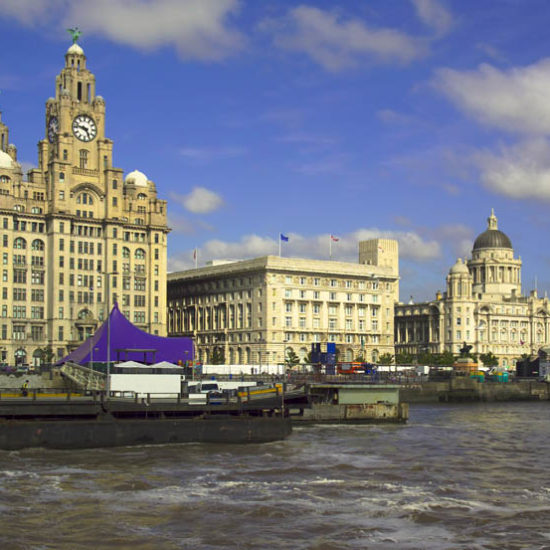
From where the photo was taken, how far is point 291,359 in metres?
180

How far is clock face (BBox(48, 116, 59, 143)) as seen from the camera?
171 metres

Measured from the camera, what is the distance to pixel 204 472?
164ft

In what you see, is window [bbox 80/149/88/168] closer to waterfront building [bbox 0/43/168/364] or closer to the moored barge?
waterfront building [bbox 0/43/168/364]

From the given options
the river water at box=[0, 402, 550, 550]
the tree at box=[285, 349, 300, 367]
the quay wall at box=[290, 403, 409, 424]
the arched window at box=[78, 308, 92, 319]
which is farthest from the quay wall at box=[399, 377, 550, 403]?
the river water at box=[0, 402, 550, 550]

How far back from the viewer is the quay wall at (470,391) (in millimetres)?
131375

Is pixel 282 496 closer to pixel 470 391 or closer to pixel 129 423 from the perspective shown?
pixel 129 423

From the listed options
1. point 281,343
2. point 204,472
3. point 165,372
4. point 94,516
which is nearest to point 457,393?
point 281,343

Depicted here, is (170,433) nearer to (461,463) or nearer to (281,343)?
(461,463)

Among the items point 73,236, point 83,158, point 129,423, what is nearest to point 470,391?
point 73,236

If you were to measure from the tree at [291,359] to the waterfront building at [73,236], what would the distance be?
25.1 metres

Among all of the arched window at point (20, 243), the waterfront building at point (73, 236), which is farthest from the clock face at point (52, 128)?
the arched window at point (20, 243)

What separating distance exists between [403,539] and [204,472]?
1730cm

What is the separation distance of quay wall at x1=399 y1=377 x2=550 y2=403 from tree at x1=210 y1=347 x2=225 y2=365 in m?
64.2

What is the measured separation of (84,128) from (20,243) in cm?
2453
